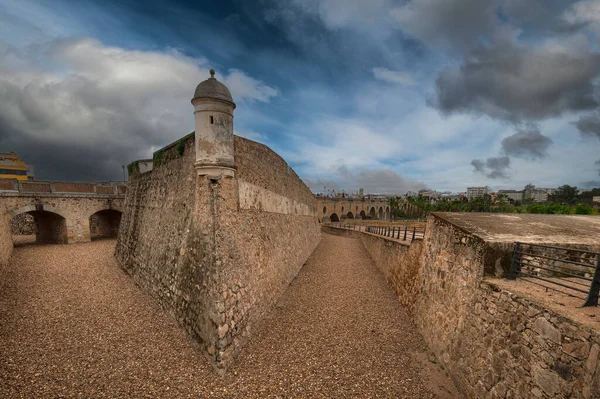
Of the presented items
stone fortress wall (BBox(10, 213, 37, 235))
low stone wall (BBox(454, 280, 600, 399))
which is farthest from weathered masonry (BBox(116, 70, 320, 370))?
stone fortress wall (BBox(10, 213, 37, 235))

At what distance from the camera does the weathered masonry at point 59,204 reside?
19016 millimetres

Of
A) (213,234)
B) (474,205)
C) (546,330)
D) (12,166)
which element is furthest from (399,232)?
(12,166)

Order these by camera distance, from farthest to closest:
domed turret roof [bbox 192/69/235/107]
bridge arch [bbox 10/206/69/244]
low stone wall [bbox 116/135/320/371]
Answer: bridge arch [bbox 10/206/69/244] < domed turret roof [bbox 192/69/235/107] < low stone wall [bbox 116/135/320/371]

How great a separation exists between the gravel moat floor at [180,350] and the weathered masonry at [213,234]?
0.65m

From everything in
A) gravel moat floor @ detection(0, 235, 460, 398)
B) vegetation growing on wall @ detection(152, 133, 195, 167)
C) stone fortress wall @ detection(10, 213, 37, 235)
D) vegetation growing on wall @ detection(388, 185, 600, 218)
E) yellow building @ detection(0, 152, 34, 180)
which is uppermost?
yellow building @ detection(0, 152, 34, 180)

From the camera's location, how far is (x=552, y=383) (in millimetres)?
3934

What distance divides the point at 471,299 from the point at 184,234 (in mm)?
9163

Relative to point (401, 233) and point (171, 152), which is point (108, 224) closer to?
point (171, 152)

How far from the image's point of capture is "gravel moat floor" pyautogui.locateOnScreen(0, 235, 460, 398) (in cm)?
586

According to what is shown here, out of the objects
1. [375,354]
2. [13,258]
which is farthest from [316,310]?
[13,258]

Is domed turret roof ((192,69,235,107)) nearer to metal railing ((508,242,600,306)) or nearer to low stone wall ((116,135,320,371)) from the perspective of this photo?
low stone wall ((116,135,320,371))

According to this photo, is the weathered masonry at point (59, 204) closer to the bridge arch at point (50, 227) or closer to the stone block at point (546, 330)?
the bridge arch at point (50, 227)

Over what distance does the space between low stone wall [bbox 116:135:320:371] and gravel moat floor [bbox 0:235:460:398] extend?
0.64 metres

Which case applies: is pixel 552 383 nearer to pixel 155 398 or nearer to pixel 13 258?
pixel 155 398
